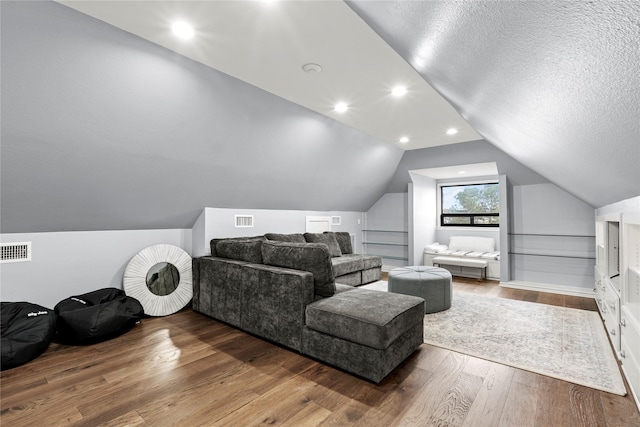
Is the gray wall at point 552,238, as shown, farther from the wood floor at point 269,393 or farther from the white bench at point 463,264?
the wood floor at point 269,393

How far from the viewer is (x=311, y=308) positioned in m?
2.52

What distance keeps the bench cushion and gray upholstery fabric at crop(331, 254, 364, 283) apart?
1880 mm

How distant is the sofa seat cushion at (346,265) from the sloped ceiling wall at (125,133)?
57.7 inches

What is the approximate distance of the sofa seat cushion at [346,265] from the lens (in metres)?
4.57

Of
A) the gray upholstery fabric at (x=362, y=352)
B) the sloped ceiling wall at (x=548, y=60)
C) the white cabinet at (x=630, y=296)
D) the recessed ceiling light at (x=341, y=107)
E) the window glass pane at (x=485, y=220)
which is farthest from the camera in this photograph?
the window glass pane at (x=485, y=220)

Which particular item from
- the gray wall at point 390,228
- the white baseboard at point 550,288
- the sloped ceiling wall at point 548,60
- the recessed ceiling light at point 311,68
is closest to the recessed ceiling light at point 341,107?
the recessed ceiling light at point 311,68

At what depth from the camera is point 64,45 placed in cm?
197

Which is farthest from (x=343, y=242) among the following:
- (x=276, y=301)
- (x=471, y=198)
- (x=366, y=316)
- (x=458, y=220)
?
(x=366, y=316)

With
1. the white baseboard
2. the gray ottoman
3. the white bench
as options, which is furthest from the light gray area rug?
the white bench

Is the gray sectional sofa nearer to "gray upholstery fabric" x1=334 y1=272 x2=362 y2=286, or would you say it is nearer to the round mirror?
the round mirror

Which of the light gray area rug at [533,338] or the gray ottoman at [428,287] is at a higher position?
the gray ottoman at [428,287]

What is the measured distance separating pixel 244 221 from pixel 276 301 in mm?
2102

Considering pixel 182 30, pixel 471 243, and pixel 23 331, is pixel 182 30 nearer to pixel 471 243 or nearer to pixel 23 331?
pixel 23 331

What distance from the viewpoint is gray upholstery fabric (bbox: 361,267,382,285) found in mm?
5148
